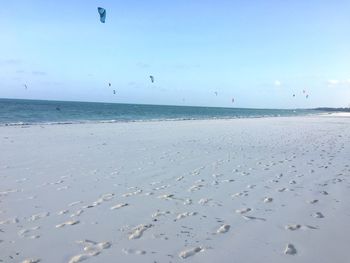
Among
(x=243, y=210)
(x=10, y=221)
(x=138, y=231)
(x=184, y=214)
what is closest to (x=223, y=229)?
(x=184, y=214)

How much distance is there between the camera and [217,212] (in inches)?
250

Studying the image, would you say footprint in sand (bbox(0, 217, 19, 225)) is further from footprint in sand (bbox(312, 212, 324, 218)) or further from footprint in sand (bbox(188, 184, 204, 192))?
footprint in sand (bbox(312, 212, 324, 218))

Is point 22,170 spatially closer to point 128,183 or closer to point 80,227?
point 128,183

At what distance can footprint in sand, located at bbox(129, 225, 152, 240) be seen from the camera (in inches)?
207

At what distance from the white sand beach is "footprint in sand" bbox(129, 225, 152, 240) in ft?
0.05

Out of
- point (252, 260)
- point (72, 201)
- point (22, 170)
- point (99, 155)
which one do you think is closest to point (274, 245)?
point (252, 260)

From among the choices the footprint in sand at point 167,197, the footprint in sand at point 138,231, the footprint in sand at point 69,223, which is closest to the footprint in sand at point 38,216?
the footprint in sand at point 69,223

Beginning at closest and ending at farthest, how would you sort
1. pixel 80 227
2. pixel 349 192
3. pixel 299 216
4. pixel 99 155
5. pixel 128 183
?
pixel 80 227 < pixel 299 216 < pixel 349 192 < pixel 128 183 < pixel 99 155

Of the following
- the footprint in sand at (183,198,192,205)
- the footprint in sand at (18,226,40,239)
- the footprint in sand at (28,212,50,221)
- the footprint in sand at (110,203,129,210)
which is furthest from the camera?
the footprint in sand at (183,198,192,205)

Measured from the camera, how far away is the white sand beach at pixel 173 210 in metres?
4.75

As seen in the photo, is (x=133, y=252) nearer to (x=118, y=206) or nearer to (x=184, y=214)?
(x=184, y=214)

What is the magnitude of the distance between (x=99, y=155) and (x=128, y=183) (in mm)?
4828

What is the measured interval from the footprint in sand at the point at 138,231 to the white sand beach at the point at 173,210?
1 centimetres

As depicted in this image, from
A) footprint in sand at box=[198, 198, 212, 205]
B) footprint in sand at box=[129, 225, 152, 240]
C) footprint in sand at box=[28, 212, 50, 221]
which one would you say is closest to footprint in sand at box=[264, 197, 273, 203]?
footprint in sand at box=[198, 198, 212, 205]
